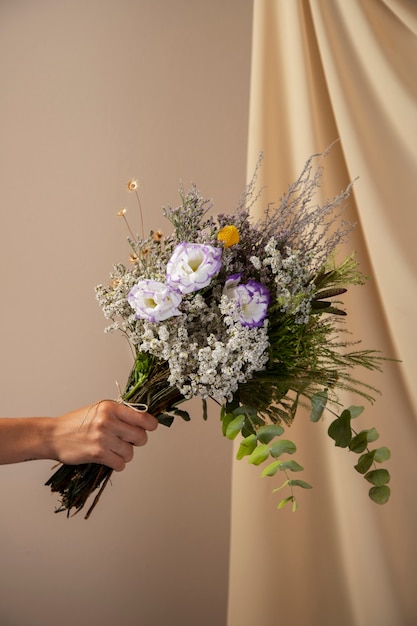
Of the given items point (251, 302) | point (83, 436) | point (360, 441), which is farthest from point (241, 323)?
point (83, 436)

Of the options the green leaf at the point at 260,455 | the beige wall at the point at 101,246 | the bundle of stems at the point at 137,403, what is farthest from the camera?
the beige wall at the point at 101,246

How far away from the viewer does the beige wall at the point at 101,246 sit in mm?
1901

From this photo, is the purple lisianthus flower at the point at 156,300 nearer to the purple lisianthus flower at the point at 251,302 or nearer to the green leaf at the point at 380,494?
the purple lisianthus flower at the point at 251,302

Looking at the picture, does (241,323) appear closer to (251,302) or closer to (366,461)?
(251,302)

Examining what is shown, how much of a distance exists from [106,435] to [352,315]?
840 mm

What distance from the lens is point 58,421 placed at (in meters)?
1.22

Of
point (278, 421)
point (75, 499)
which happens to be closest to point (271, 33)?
point (278, 421)

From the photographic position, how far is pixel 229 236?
103 cm

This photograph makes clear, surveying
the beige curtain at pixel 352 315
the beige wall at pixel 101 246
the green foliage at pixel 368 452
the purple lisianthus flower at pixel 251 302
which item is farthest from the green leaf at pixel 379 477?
the beige wall at pixel 101 246

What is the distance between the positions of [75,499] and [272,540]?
0.74 meters

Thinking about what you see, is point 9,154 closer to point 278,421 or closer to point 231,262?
point 231,262

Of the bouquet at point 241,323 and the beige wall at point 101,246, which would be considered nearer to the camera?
the bouquet at point 241,323

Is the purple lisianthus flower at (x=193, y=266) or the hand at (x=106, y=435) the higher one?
the purple lisianthus flower at (x=193, y=266)

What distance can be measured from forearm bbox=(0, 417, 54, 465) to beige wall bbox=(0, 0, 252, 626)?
698mm
